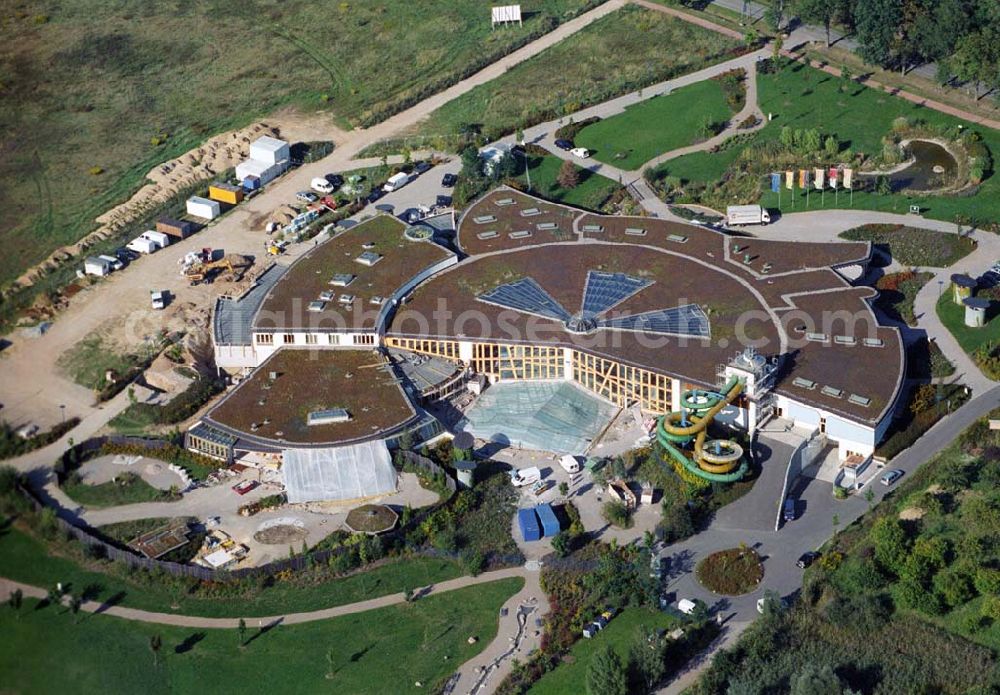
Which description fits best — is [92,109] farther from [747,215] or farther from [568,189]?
[747,215]

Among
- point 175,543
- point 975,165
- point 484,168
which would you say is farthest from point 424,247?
point 975,165

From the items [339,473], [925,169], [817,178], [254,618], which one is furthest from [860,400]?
[925,169]

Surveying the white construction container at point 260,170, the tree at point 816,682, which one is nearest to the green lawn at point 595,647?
the tree at point 816,682

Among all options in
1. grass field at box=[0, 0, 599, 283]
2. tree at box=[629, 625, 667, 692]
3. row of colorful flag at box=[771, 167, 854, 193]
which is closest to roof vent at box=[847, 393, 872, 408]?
tree at box=[629, 625, 667, 692]

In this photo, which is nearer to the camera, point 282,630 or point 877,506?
point 282,630

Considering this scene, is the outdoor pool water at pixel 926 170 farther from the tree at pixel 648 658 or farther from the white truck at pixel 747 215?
the tree at pixel 648 658

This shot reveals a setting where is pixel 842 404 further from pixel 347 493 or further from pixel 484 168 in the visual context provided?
pixel 484 168

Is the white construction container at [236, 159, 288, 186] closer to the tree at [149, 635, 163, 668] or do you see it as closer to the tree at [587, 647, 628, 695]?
the tree at [149, 635, 163, 668]
